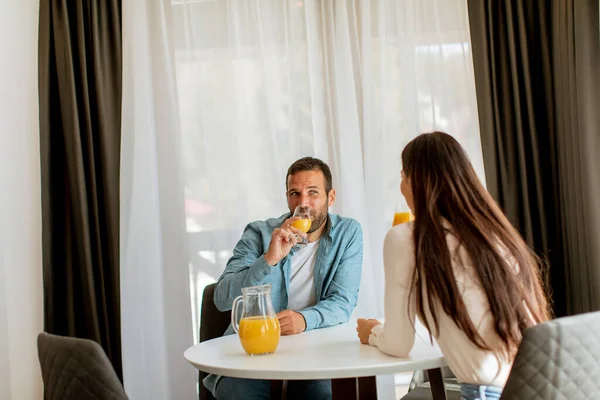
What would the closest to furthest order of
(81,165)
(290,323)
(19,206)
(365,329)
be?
(365,329) → (290,323) → (19,206) → (81,165)

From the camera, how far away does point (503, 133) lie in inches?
125

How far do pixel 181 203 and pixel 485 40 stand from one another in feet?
5.42

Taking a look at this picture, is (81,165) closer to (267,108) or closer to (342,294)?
(267,108)

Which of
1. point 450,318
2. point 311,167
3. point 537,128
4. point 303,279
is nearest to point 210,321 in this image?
point 303,279

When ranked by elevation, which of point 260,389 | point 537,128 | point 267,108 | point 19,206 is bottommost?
point 260,389

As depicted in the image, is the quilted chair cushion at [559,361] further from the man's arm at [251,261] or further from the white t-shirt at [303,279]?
the white t-shirt at [303,279]

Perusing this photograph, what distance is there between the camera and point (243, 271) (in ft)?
7.73

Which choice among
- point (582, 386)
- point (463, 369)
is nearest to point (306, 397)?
point (463, 369)

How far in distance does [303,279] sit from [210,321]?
39cm

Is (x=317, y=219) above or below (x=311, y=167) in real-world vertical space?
below

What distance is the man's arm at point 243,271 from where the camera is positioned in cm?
226

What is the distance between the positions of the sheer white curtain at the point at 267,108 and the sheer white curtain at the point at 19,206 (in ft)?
1.38

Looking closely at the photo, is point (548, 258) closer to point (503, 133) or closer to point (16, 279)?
point (503, 133)

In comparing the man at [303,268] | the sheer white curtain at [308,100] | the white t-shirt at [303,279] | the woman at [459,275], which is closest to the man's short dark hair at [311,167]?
the man at [303,268]
